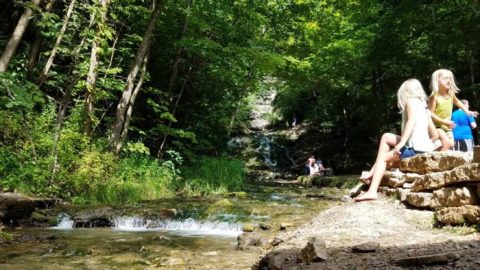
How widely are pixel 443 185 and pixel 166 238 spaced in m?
5.33

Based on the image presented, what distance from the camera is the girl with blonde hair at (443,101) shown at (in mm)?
6512

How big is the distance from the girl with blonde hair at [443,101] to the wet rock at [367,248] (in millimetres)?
2958

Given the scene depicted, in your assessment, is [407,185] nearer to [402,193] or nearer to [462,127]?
[402,193]

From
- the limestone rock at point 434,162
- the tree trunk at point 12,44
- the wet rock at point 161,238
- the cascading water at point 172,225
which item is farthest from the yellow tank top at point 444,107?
the tree trunk at point 12,44

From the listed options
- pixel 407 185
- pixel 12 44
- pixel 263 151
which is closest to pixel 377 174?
pixel 407 185

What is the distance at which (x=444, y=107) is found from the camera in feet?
21.8

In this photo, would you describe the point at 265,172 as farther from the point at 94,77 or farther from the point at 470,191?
the point at 470,191

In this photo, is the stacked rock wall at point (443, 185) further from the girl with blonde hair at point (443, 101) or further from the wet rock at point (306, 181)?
the wet rock at point (306, 181)

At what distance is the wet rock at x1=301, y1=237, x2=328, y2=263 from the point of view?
404 cm

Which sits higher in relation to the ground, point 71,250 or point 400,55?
point 400,55

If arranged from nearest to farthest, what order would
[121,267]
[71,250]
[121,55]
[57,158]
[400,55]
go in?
[121,267] → [71,250] → [57,158] → [121,55] → [400,55]

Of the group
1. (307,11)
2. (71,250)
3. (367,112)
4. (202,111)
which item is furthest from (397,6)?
(71,250)

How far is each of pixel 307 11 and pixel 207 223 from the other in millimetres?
12417

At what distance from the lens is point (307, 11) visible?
63.4ft
